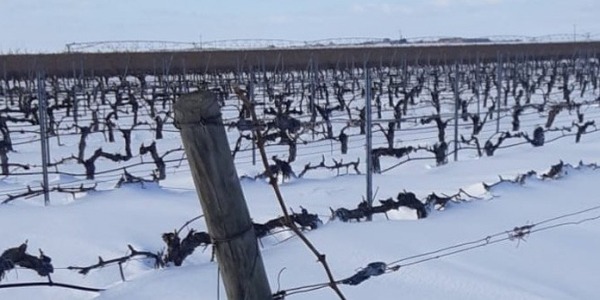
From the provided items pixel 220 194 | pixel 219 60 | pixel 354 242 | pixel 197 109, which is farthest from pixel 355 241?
pixel 219 60

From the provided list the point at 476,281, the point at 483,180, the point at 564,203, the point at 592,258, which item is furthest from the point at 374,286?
the point at 483,180

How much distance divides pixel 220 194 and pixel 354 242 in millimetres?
2347

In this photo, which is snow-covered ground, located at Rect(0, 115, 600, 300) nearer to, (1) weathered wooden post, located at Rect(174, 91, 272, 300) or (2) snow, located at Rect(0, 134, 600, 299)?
(2) snow, located at Rect(0, 134, 600, 299)

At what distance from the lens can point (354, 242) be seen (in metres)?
4.23

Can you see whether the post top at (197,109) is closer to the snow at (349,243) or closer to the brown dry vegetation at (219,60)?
the snow at (349,243)

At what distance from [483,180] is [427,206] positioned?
91.1 inches

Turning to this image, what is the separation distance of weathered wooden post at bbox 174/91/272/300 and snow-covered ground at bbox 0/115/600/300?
1.41 metres

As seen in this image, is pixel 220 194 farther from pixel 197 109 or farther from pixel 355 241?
pixel 355 241

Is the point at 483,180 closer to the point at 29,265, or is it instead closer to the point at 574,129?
the point at 29,265

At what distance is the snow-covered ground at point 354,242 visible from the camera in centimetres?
362

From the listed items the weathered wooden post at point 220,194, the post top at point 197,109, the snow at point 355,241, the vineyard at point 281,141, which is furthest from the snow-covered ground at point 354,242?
the post top at point 197,109

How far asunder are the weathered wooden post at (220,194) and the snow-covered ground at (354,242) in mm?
1415

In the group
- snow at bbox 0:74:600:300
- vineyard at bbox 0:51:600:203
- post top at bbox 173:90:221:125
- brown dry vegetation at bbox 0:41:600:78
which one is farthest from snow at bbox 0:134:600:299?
brown dry vegetation at bbox 0:41:600:78

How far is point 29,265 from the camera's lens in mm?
3557
